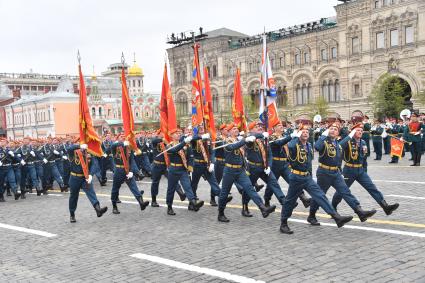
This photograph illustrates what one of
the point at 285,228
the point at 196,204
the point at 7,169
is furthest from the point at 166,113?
the point at 7,169

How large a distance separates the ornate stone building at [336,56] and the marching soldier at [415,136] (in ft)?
70.8

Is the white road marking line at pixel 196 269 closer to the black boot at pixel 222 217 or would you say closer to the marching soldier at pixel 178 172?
the black boot at pixel 222 217

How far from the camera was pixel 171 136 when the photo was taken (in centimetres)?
1196

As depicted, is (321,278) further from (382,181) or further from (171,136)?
(382,181)

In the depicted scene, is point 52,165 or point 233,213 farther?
point 52,165

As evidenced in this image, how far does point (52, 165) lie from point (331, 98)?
36438 millimetres

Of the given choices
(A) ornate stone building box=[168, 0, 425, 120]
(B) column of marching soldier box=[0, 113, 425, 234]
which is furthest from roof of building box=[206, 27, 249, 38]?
(B) column of marching soldier box=[0, 113, 425, 234]

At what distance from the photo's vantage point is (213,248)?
7.97 meters

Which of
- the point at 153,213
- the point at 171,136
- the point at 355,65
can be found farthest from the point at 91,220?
the point at 355,65

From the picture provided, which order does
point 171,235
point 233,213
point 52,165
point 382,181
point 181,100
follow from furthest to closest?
point 181,100 < point 52,165 < point 382,181 < point 233,213 < point 171,235

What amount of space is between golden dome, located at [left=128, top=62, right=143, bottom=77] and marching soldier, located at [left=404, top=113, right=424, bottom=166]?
259 feet

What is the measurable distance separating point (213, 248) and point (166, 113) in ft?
16.6

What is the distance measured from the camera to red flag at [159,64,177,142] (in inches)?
476

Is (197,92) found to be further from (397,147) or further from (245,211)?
(397,147)
